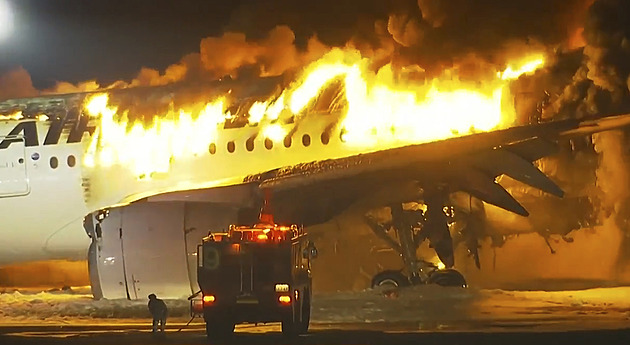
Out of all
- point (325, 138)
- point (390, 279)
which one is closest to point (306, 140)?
point (325, 138)

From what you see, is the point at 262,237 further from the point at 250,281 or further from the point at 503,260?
the point at 503,260

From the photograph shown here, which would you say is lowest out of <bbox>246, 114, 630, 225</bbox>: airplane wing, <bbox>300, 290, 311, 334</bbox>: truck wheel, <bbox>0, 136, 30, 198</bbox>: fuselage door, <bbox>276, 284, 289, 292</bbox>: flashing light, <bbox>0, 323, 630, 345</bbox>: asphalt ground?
<bbox>0, 323, 630, 345</bbox>: asphalt ground

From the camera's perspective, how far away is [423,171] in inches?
552

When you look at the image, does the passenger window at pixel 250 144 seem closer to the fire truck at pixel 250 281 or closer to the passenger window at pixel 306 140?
the passenger window at pixel 306 140

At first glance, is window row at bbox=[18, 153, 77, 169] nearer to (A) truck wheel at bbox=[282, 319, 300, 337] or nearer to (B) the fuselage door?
(B) the fuselage door

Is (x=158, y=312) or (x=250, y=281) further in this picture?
(x=158, y=312)

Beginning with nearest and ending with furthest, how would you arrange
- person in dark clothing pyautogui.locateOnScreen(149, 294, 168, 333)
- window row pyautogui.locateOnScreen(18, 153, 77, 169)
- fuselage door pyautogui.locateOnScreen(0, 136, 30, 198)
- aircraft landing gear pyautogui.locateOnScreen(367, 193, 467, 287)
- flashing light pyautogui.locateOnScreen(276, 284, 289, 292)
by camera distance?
flashing light pyautogui.locateOnScreen(276, 284, 289, 292), person in dark clothing pyautogui.locateOnScreen(149, 294, 168, 333), aircraft landing gear pyautogui.locateOnScreen(367, 193, 467, 287), window row pyautogui.locateOnScreen(18, 153, 77, 169), fuselage door pyautogui.locateOnScreen(0, 136, 30, 198)

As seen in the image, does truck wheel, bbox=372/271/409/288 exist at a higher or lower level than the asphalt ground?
higher

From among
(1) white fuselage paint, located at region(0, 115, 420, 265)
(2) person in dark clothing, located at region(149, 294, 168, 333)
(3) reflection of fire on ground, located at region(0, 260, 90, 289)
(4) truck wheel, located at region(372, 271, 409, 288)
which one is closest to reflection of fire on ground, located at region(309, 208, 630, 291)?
(4) truck wheel, located at region(372, 271, 409, 288)

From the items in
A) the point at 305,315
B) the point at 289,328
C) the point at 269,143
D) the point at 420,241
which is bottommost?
the point at 289,328

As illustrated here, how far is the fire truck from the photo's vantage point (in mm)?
10547

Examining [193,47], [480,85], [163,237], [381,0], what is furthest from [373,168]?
[193,47]

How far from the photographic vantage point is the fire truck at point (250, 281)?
10.5m

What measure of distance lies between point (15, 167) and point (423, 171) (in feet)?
21.8
